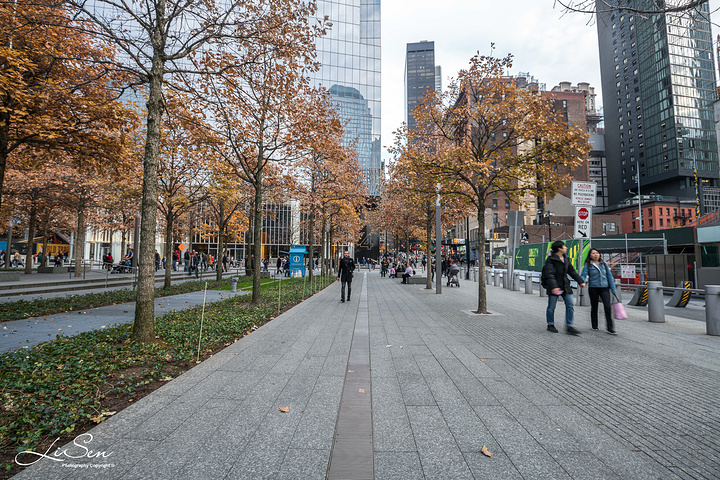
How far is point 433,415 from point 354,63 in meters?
73.7

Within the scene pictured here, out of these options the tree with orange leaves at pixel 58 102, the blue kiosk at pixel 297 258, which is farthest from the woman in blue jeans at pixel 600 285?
the blue kiosk at pixel 297 258

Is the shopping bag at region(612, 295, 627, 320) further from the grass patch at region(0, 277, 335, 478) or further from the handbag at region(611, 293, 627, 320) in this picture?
the grass patch at region(0, 277, 335, 478)

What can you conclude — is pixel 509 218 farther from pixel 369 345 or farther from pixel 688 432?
pixel 688 432

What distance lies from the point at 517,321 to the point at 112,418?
8869 mm

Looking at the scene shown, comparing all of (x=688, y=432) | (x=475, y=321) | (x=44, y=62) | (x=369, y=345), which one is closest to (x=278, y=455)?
(x=688, y=432)

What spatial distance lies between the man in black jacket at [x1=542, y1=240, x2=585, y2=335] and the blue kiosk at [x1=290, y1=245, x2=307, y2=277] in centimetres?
2309

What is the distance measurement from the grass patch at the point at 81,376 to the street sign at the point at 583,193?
993 cm

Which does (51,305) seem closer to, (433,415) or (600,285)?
(433,415)

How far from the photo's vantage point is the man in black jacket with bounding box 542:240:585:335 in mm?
8047

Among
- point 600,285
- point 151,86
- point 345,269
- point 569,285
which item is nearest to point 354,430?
point 151,86

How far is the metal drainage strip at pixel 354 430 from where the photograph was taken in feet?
8.56

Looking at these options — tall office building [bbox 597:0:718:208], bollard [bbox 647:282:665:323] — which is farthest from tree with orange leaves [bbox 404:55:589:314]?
tall office building [bbox 597:0:718:208]

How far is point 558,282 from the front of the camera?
8320 millimetres

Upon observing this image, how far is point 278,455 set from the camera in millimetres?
2812
